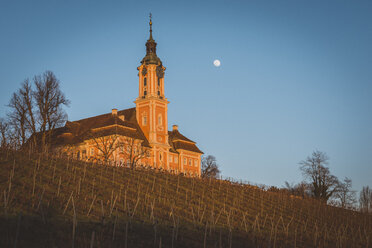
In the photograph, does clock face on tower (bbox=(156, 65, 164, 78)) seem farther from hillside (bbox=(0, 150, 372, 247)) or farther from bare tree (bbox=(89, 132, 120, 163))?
hillside (bbox=(0, 150, 372, 247))

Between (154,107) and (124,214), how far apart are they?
4815 centimetres

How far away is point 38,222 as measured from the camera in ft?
41.0

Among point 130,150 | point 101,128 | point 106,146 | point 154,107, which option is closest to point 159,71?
point 154,107

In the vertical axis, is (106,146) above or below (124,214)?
above

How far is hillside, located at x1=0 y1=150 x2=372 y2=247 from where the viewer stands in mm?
12039

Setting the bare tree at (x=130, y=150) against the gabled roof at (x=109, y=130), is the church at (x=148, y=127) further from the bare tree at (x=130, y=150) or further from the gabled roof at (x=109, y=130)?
the bare tree at (x=130, y=150)

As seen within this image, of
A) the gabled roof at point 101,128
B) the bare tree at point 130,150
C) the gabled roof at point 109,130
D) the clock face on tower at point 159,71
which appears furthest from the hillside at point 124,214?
the clock face on tower at point 159,71

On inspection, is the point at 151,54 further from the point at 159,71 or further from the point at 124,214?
the point at 124,214

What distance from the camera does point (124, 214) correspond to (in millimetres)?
15562

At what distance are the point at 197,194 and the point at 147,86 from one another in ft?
140

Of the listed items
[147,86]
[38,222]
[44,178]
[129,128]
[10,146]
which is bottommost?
[38,222]

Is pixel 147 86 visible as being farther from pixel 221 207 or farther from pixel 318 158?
pixel 221 207

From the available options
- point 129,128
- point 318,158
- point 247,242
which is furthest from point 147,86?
point 247,242

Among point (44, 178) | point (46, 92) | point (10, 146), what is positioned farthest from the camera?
point (46, 92)
